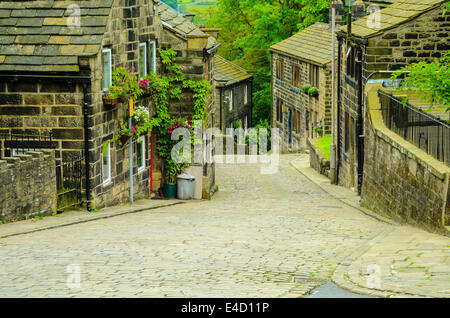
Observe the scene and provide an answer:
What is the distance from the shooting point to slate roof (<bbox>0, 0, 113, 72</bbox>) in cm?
1783

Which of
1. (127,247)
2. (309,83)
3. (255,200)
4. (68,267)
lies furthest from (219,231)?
(309,83)

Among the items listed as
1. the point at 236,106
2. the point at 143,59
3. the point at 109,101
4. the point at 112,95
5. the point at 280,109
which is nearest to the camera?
the point at 109,101

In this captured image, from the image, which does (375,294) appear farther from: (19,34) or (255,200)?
(255,200)

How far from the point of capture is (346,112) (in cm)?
2878

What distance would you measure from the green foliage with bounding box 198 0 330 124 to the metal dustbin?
110 feet

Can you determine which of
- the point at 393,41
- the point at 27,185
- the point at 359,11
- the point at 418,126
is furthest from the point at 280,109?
the point at 27,185

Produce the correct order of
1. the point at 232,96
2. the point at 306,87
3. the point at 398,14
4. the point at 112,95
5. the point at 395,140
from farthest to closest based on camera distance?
the point at 232,96
the point at 306,87
the point at 398,14
the point at 112,95
the point at 395,140

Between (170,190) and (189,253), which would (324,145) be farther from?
(189,253)

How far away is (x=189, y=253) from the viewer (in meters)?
12.2

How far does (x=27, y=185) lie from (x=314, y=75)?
98.4 ft

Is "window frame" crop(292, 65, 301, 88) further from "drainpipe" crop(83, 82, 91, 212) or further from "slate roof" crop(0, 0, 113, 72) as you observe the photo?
"drainpipe" crop(83, 82, 91, 212)

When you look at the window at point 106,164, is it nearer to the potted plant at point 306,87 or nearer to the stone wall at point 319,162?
the stone wall at point 319,162

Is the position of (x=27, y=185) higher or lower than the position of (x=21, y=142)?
lower

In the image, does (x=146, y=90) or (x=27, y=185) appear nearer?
(x=27, y=185)
